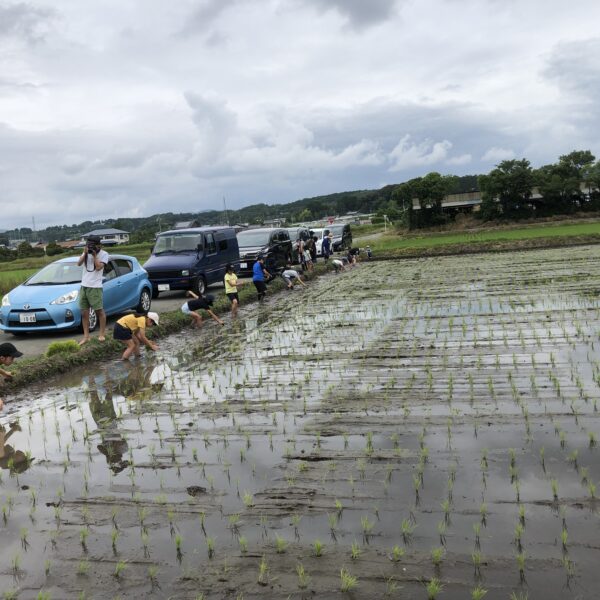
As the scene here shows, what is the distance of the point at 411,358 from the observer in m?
8.20

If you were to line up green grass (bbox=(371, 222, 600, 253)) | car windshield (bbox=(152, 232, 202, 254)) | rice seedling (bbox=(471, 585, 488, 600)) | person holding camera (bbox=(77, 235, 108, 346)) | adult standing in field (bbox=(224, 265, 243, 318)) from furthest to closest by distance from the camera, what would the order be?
green grass (bbox=(371, 222, 600, 253)), car windshield (bbox=(152, 232, 202, 254)), adult standing in field (bbox=(224, 265, 243, 318)), person holding camera (bbox=(77, 235, 108, 346)), rice seedling (bbox=(471, 585, 488, 600))

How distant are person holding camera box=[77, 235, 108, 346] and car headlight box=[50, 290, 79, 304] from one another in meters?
0.82

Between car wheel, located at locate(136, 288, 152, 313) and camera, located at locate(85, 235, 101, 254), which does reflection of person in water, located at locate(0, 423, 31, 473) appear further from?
car wheel, located at locate(136, 288, 152, 313)

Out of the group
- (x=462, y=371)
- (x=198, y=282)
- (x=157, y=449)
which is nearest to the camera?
(x=157, y=449)

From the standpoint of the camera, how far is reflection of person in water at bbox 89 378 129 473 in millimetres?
5155

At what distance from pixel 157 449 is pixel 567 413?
11.5 ft

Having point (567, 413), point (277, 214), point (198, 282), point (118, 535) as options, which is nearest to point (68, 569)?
point (118, 535)

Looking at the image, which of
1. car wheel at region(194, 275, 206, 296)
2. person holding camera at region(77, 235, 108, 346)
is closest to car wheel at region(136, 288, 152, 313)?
car wheel at region(194, 275, 206, 296)

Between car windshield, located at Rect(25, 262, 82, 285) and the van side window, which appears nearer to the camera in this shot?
car windshield, located at Rect(25, 262, 82, 285)

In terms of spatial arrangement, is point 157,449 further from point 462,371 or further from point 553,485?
point 462,371

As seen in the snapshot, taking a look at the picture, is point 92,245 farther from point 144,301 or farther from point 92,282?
point 144,301

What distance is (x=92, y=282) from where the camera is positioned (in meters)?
10.1

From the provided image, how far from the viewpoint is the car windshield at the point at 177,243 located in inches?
671

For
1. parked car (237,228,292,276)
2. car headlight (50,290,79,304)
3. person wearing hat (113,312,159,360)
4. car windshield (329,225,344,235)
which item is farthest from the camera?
car windshield (329,225,344,235)
